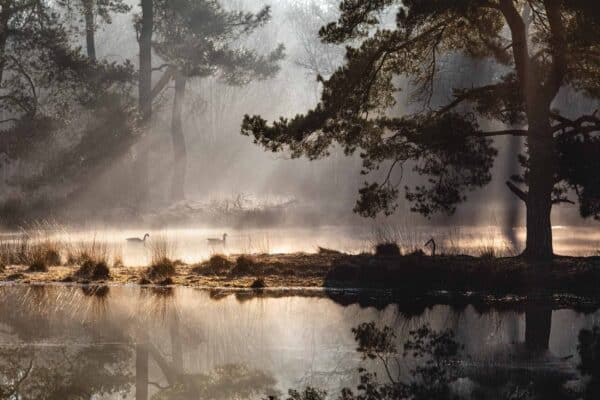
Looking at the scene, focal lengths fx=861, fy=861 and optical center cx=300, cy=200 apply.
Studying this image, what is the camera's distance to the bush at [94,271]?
18406 millimetres

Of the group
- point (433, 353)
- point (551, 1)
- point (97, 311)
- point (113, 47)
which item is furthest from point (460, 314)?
point (113, 47)

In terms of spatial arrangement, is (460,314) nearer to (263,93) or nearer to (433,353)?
(433,353)

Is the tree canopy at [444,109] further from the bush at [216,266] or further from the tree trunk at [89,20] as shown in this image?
the tree trunk at [89,20]

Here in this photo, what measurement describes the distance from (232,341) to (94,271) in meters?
7.59

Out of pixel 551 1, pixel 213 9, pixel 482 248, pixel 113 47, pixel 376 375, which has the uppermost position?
pixel 113 47

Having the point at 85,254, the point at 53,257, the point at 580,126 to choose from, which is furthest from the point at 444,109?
the point at 53,257

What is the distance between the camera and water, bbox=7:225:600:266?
24078 millimetres

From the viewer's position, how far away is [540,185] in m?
19.9

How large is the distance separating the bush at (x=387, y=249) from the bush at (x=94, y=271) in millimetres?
6657

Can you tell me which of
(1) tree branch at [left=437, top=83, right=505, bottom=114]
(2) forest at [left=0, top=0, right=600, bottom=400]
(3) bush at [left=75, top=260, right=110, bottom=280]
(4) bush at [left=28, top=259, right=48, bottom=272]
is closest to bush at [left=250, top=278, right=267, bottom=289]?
(2) forest at [left=0, top=0, right=600, bottom=400]

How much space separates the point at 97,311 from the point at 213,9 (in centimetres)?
2960

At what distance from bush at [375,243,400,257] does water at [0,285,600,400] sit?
467cm

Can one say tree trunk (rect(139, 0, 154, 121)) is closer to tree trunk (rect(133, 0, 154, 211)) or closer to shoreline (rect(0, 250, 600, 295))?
tree trunk (rect(133, 0, 154, 211))

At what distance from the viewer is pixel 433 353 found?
435 inches
